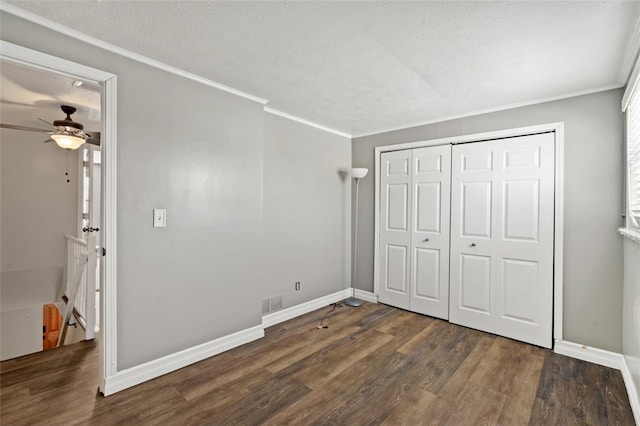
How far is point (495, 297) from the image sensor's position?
10.6 ft

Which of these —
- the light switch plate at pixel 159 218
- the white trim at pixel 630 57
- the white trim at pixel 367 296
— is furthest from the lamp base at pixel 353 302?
the white trim at pixel 630 57

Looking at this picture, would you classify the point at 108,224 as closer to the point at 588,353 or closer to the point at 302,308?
the point at 302,308

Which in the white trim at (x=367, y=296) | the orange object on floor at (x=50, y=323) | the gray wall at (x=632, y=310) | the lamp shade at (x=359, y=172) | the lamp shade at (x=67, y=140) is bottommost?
the orange object on floor at (x=50, y=323)

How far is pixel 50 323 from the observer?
4465 mm

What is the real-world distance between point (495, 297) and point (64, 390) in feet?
12.8

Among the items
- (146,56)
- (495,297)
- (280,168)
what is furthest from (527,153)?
(146,56)

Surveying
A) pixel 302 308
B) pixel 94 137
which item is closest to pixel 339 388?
pixel 302 308

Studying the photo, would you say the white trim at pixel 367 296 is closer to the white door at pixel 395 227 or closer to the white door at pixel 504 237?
the white door at pixel 395 227

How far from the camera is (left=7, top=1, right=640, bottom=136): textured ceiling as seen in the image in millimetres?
1650

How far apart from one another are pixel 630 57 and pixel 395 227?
2614mm

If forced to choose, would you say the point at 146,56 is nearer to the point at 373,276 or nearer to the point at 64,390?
the point at 64,390

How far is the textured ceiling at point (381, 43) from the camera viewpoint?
1.65 m

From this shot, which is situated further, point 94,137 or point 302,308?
point 302,308

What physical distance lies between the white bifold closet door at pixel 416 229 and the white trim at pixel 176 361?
197 centimetres
